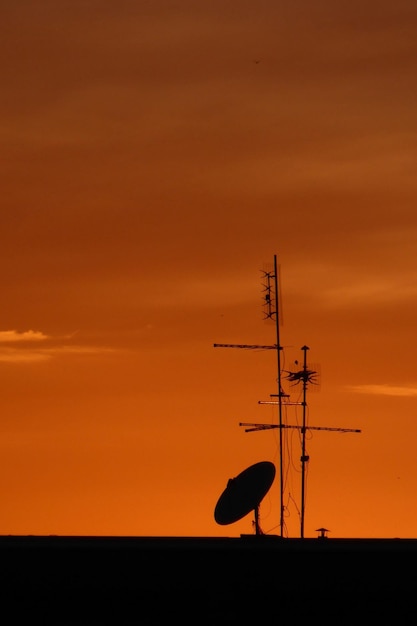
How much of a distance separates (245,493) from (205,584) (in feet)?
46.5

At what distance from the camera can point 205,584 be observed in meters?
77.9

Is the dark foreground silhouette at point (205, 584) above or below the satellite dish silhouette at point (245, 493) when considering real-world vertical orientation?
below

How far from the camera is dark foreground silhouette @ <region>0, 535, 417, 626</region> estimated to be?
76.1m

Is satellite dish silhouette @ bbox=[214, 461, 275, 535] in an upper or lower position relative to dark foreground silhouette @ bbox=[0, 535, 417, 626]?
upper

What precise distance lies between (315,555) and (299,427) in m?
22.2

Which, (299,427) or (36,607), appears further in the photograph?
(299,427)

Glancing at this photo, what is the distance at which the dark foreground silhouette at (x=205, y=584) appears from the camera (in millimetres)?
76125

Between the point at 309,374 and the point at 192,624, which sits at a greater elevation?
the point at 309,374

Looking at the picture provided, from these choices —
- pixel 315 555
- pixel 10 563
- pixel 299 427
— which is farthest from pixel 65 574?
pixel 299 427

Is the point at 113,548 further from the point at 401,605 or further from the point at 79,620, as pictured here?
the point at 401,605

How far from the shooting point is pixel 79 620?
248 ft

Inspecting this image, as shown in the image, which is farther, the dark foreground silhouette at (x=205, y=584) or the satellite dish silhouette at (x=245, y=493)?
the satellite dish silhouette at (x=245, y=493)

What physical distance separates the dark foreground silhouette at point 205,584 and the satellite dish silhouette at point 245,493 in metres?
9.66

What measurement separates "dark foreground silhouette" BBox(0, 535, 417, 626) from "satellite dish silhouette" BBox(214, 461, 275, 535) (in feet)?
31.7
